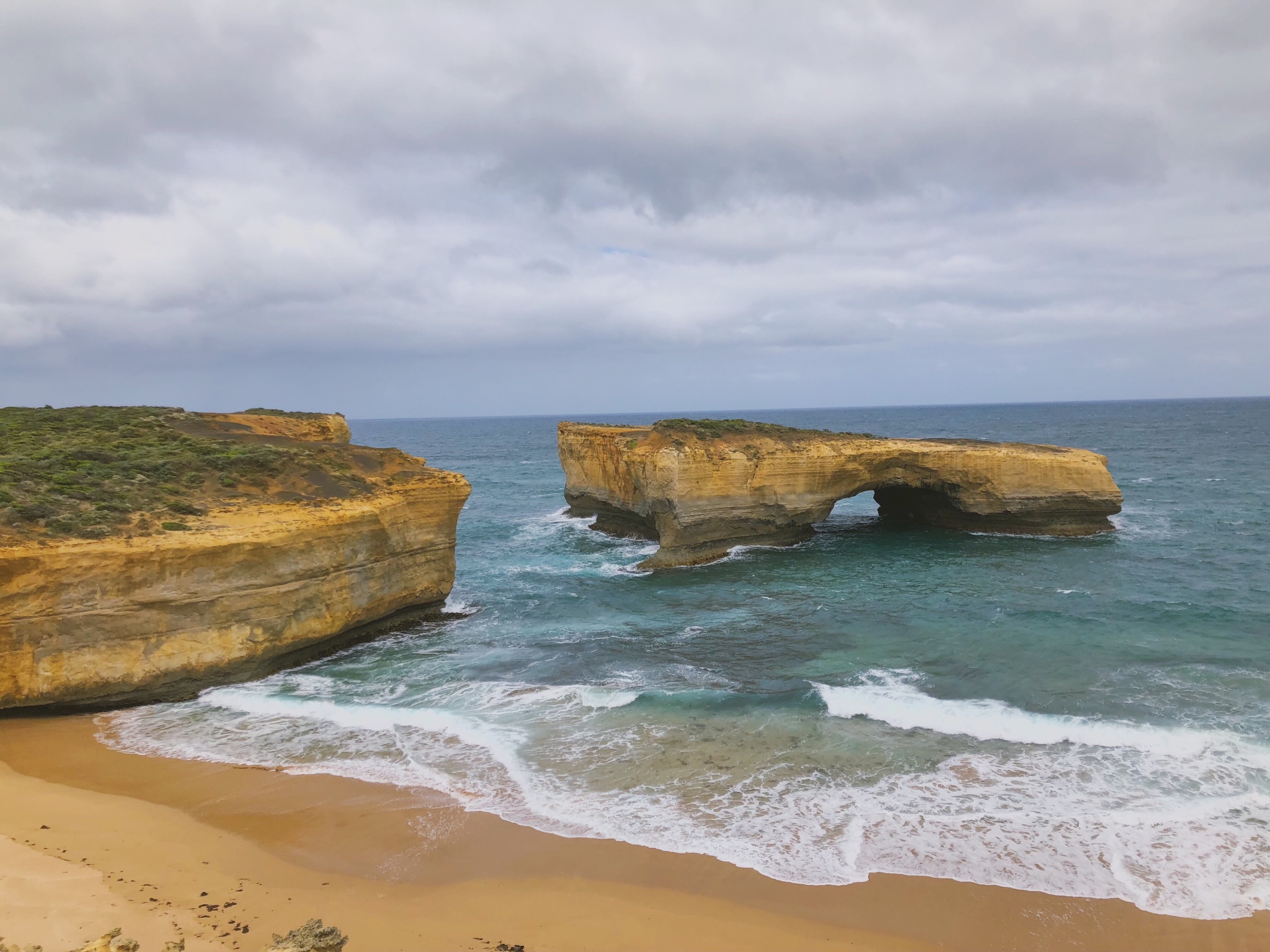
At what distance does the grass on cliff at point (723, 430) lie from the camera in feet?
88.5

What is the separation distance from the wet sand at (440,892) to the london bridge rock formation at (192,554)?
298 cm

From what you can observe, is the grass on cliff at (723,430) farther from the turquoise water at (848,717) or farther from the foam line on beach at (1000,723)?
the foam line on beach at (1000,723)

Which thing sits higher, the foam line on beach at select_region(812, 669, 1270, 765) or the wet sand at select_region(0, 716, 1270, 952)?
the foam line on beach at select_region(812, 669, 1270, 765)

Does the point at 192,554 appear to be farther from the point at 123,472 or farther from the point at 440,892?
the point at 440,892

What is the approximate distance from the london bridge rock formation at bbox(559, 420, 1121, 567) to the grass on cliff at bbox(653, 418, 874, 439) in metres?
0.06

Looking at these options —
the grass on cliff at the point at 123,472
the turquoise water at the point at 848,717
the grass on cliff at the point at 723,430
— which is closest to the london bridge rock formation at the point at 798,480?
the grass on cliff at the point at 723,430

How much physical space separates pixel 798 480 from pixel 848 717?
14937mm

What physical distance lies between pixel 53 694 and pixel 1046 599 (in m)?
23.0

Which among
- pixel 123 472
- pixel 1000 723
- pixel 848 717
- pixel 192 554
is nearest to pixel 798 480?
pixel 848 717

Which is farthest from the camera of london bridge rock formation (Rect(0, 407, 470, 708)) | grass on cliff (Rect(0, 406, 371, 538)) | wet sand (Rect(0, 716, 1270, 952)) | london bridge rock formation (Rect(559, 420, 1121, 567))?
london bridge rock formation (Rect(559, 420, 1121, 567))

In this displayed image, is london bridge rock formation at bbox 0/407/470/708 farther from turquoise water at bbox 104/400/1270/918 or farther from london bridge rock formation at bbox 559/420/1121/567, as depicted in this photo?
london bridge rock formation at bbox 559/420/1121/567

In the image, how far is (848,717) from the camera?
43.8ft

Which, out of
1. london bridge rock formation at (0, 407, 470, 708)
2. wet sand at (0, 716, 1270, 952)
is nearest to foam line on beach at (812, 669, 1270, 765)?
wet sand at (0, 716, 1270, 952)

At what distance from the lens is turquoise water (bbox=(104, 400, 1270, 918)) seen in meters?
9.77
